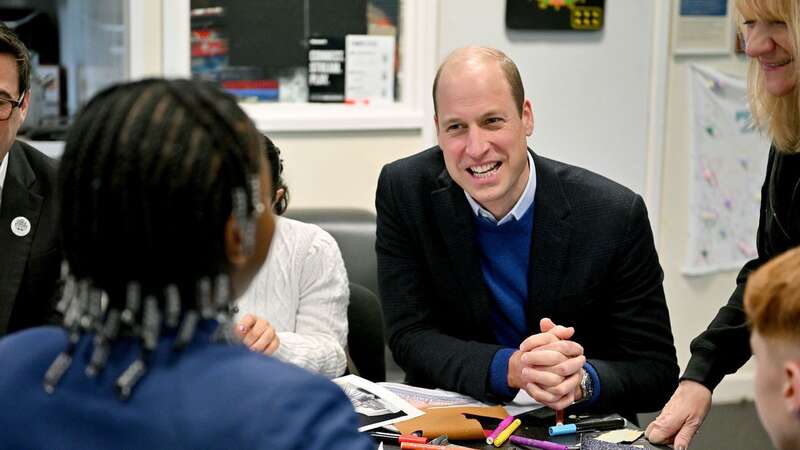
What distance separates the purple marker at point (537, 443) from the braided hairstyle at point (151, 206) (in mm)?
849

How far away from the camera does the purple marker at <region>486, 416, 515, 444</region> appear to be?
1.77m

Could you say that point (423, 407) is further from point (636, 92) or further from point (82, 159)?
point (636, 92)

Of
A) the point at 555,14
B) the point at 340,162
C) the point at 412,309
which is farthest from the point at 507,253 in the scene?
the point at 555,14

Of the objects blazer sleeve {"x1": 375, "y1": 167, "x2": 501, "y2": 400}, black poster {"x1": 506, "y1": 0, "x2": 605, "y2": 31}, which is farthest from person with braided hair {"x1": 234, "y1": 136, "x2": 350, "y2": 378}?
black poster {"x1": 506, "y1": 0, "x2": 605, "y2": 31}

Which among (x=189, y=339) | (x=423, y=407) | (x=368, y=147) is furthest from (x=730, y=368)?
(x=368, y=147)

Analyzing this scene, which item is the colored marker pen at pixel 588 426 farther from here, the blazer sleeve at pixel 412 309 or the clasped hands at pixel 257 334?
the clasped hands at pixel 257 334

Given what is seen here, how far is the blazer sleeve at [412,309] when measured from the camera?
2.16 meters

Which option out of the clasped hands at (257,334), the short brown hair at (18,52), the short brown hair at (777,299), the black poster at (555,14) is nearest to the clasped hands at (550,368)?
the clasped hands at (257,334)

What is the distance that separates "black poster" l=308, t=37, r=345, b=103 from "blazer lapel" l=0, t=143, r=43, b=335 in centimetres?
165

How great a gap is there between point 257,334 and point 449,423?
0.47m

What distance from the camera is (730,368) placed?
6.95 ft

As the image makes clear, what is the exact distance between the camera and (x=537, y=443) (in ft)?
5.78

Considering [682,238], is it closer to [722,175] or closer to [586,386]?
[722,175]

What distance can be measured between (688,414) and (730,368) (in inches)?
8.5
